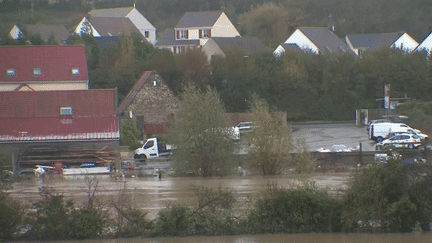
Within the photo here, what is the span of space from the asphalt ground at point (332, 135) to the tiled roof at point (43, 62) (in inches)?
558

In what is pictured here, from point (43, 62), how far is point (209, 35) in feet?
116

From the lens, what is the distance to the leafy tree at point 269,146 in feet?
102

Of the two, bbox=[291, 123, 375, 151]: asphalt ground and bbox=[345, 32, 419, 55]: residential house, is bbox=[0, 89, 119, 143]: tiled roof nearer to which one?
bbox=[291, 123, 375, 151]: asphalt ground

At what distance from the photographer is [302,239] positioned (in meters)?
20.0

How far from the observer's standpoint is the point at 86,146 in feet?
119

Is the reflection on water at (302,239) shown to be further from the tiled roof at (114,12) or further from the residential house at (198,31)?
the tiled roof at (114,12)

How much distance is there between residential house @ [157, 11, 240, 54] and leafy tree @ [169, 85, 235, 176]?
5097 centimetres

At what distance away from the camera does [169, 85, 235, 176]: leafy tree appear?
31641 millimetres

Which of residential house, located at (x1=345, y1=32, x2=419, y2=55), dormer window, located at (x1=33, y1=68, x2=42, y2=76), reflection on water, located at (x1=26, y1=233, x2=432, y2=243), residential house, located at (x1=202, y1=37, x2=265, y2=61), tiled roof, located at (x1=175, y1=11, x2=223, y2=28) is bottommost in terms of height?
reflection on water, located at (x1=26, y1=233, x2=432, y2=243)

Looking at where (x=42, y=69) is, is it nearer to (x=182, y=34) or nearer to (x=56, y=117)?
(x=56, y=117)

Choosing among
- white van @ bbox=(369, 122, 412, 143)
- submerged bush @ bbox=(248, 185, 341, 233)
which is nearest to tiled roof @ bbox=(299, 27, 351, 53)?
white van @ bbox=(369, 122, 412, 143)

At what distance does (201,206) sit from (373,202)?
172 inches

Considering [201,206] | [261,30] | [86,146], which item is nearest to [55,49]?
[86,146]

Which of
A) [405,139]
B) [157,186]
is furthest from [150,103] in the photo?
[157,186]
